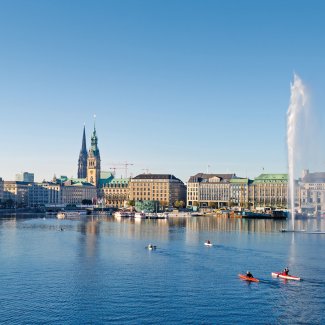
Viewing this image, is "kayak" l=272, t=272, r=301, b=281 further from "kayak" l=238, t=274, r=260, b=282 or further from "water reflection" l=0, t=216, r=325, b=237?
"water reflection" l=0, t=216, r=325, b=237

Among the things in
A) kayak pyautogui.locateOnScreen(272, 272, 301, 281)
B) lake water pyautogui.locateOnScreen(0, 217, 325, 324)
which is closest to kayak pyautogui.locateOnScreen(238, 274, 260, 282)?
lake water pyautogui.locateOnScreen(0, 217, 325, 324)

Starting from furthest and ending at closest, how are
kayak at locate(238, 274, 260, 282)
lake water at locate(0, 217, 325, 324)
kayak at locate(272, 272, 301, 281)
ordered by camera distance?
kayak at locate(272, 272, 301, 281) < kayak at locate(238, 274, 260, 282) < lake water at locate(0, 217, 325, 324)

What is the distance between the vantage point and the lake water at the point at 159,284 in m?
42.8

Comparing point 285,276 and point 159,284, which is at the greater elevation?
point 285,276

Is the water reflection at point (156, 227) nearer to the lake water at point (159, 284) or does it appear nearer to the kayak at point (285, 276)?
the lake water at point (159, 284)

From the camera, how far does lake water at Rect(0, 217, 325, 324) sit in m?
42.8

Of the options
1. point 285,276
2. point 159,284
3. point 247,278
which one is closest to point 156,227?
point 285,276

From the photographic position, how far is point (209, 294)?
4962 cm

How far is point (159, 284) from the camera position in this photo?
53875 mm

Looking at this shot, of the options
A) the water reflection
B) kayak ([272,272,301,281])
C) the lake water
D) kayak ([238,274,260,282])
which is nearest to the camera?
the lake water

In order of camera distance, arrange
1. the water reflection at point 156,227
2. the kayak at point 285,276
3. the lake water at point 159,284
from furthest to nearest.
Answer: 1. the water reflection at point 156,227
2. the kayak at point 285,276
3. the lake water at point 159,284

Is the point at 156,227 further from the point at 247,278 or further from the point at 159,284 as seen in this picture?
the point at 159,284

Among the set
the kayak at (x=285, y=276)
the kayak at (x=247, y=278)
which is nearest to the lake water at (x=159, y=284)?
the kayak at (x=247, y=278)

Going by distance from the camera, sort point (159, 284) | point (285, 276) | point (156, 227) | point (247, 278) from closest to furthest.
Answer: point (159, 284)
point (247, 278)
point (285, 276)
point (156, 227)
